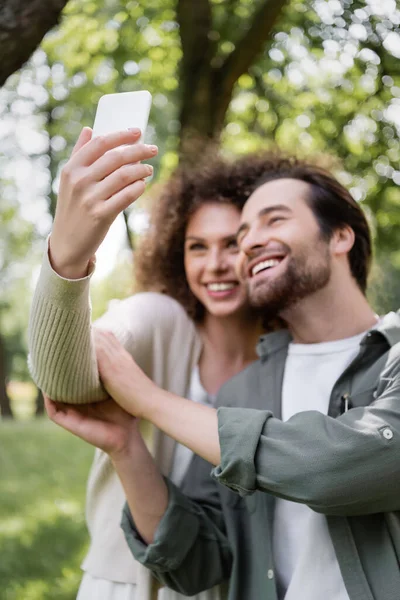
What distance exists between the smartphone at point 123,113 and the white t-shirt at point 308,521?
1.21 meters

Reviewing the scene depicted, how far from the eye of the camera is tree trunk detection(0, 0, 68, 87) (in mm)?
2643

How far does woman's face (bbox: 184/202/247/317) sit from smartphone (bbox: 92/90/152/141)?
1264 mm

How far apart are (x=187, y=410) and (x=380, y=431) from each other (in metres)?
0.65

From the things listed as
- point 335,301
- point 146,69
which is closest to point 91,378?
point 335,301

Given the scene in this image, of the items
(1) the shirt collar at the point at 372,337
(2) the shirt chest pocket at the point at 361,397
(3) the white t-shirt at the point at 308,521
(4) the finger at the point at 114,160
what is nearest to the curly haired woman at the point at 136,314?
(4) the finger at the point at 114,160

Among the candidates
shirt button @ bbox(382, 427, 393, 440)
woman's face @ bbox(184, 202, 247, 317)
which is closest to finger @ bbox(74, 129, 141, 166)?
shirt button @ bbox(382, 427, 393, 440)

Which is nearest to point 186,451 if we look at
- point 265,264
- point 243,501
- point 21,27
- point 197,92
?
point 243,501

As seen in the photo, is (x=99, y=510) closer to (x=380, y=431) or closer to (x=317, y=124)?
(x=380, y=431)

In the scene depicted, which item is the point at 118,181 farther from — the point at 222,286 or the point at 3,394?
the point at 3,394

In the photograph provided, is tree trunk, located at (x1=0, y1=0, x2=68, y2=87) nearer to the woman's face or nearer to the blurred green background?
the blurred green background

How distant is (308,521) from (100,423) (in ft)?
2.72

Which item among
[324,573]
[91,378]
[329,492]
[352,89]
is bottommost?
[352,89]

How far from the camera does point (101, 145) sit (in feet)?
6.14

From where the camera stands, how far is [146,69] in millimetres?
7109
